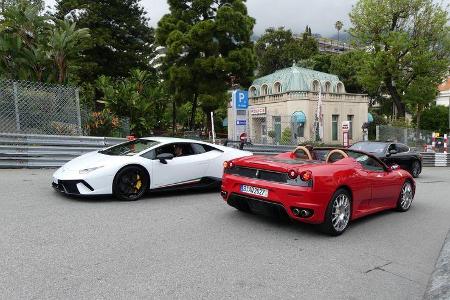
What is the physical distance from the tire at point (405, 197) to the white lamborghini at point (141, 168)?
3408 millimetres

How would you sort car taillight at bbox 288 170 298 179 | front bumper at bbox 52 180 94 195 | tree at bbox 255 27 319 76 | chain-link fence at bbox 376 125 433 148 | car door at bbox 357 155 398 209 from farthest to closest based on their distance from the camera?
1. tree at bbox 255 27 319 76
2. chain-link fence at bbox 376 125 433 148
3. front bumper at bbox 52 180 94 195
4. car door at bbox 357 155 398 209
5. car taillight at bbox 288 170 298 179

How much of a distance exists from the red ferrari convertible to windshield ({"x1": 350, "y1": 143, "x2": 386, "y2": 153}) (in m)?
7.18

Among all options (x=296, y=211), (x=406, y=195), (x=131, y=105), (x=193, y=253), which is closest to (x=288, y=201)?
(x=296, y=211)

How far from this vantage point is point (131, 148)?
810 cm

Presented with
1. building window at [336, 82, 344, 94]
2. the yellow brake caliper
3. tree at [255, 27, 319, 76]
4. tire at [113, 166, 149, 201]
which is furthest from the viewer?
tree at [255, 27, 319, 76]

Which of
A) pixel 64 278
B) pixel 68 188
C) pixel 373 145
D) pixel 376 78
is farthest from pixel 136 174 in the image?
pixel 376 78

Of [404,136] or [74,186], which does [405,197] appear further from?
[404,136]

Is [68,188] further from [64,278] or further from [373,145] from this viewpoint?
[373,145]

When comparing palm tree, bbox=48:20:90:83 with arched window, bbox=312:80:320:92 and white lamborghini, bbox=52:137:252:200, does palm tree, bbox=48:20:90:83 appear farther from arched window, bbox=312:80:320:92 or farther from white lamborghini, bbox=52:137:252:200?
Answer: arched window, bbox=312:80:320:92

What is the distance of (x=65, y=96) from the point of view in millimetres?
12070

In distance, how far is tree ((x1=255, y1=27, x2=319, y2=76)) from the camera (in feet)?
189

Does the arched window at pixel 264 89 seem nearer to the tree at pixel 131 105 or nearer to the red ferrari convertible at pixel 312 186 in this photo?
the tree at pixel 131 105

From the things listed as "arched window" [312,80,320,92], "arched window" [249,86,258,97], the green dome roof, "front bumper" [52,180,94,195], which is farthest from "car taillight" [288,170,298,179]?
"arched window" [249,86,258,97]

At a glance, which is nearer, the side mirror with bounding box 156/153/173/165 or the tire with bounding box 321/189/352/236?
the tire with bounding box 321/189/352/236
